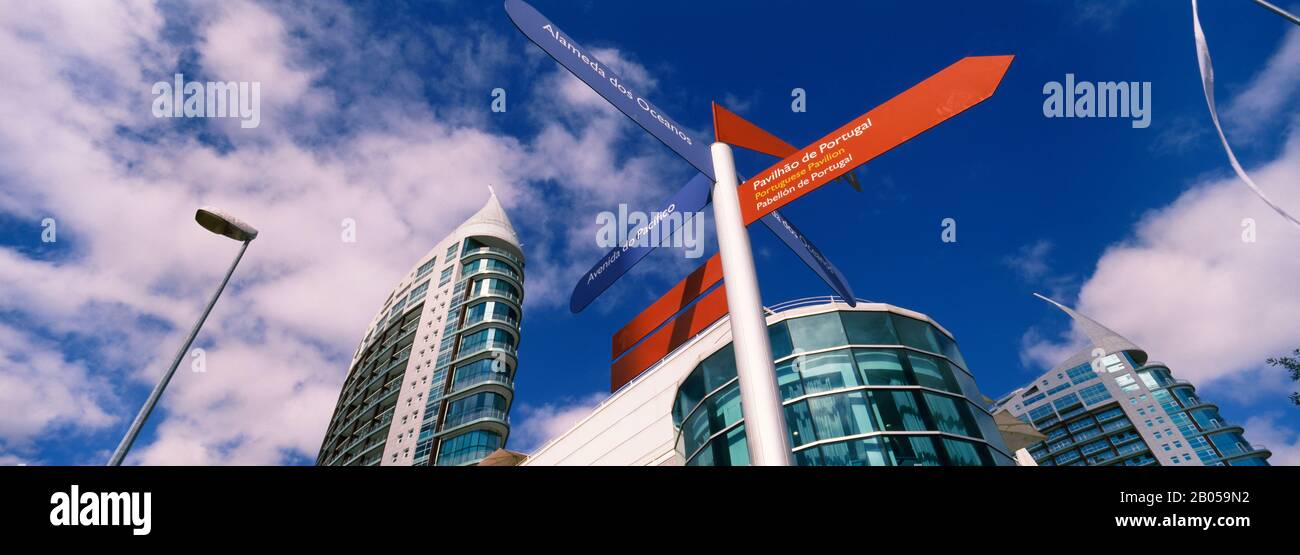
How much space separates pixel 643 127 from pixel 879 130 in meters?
2.55

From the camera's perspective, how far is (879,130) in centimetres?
596

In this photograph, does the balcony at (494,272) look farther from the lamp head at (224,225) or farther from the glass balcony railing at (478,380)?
the lamp head at (224,225)

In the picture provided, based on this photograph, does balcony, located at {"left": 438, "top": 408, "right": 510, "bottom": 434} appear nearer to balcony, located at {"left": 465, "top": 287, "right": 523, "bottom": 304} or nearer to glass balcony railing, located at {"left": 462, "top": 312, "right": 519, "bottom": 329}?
glass balcony railing, located at {"left": 462, "top": 312, "right": 519, "bottom": 329}

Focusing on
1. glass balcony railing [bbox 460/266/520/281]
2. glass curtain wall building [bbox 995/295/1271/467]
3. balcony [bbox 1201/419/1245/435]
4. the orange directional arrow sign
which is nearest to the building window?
glass balcony railing [bbox 460/266/520/281]

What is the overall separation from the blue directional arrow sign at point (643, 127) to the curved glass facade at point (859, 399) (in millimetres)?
6399

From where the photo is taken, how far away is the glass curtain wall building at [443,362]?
46.6 meters

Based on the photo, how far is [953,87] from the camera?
220 inches

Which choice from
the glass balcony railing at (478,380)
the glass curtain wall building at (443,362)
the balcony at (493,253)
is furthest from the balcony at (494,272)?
the glass balcony railing at (478,380)

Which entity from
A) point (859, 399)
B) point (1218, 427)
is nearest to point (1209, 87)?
point (859, 399)

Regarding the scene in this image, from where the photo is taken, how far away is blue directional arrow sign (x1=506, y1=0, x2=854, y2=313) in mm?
6481

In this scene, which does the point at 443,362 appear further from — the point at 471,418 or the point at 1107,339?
the point at 1107,339
